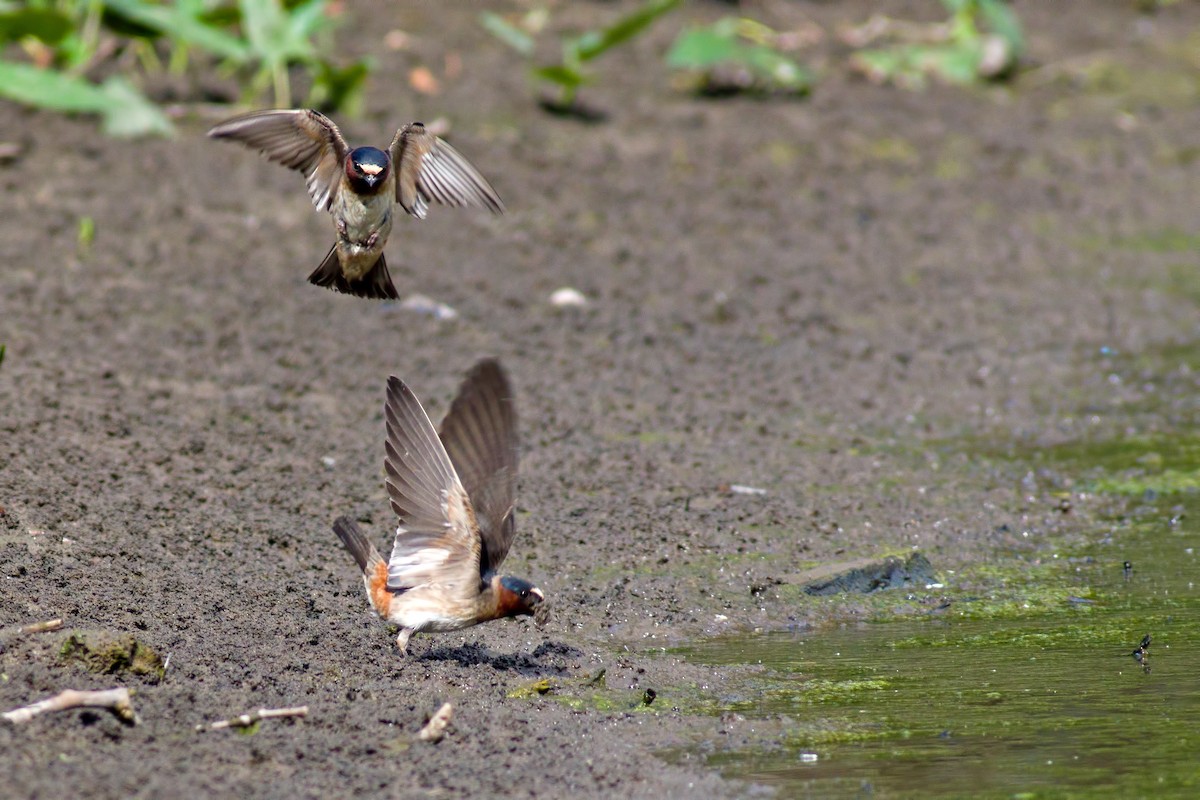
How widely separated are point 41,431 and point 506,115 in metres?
4.73

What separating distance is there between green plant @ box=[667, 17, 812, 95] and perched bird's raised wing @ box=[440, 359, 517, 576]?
595 centimetres

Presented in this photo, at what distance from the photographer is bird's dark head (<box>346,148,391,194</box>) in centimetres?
423

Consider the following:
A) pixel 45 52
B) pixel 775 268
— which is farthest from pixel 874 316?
pixel 45 52

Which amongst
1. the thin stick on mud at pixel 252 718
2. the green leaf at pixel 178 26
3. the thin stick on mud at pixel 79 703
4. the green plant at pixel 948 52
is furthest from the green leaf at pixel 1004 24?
the thin stick on mud at pixel 79 703

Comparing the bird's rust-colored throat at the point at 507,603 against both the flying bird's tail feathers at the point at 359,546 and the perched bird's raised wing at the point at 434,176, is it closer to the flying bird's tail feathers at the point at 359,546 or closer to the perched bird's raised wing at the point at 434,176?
the flying bird's tail feathers at the point at 359,546

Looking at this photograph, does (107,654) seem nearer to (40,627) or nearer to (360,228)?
(40,627)

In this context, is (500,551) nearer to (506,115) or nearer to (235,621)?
(235,621)

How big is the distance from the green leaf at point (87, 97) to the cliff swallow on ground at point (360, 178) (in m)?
3.96

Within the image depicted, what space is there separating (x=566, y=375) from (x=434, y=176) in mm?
2554

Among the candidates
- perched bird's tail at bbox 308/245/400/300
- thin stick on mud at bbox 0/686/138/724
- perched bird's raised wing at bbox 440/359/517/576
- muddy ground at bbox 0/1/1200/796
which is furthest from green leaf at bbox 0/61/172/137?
thin stick on mud at bbox 0/686/138/724

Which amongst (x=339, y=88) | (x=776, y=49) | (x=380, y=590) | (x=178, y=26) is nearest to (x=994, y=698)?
(x=380, y=590)

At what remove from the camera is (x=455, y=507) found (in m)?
4.45

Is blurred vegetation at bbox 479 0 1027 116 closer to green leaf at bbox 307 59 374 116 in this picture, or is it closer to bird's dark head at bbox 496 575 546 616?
green leaf at bbox 307 59 374 116

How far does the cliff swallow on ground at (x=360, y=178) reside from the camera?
4.34m
